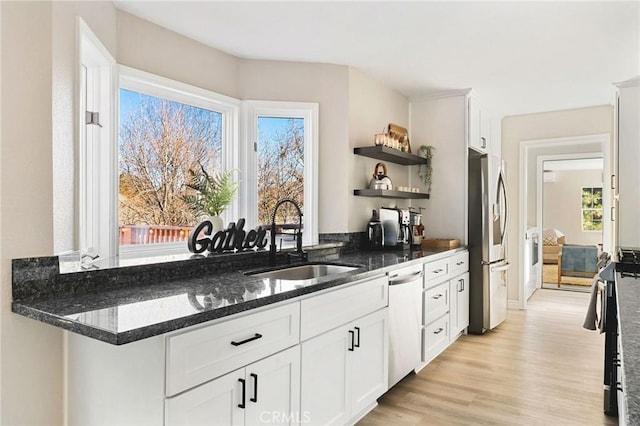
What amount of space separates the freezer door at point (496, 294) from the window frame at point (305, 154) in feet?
6.48

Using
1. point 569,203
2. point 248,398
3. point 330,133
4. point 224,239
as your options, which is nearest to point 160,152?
point 224,239

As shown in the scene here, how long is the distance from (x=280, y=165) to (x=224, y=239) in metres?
1.06

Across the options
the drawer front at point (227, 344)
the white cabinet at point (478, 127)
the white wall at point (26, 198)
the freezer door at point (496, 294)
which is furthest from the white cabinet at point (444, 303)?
the white wall at point (26, 198)

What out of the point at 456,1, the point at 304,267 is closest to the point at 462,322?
the point at 304,267

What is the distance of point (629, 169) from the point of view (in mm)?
3561

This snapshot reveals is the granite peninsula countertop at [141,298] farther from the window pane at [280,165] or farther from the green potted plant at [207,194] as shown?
the window pane at [280,165]

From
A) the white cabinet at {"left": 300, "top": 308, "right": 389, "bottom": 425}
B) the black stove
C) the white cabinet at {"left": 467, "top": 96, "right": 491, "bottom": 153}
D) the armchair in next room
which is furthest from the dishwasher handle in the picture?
the armchair in next room

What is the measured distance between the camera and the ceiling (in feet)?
8.07

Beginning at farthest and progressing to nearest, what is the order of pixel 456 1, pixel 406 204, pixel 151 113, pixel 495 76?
pixel 406 204 → pixel 495 76 → pixel 151 113 → pixel 456 1

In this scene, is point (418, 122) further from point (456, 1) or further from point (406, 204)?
point (456, 1)

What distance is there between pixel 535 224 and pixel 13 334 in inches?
274

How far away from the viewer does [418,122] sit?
14.8 ft

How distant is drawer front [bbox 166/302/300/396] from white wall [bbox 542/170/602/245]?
31.2 feet

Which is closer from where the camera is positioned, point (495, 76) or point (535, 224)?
point (495, 76)
